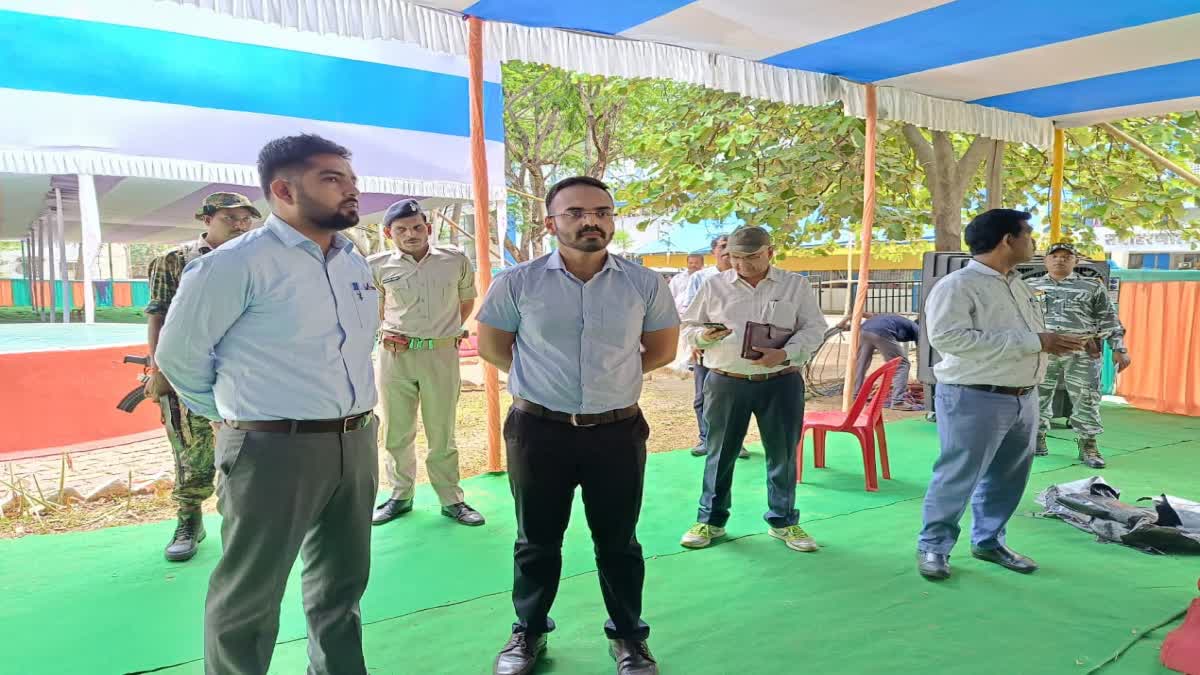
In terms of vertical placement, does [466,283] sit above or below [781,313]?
above

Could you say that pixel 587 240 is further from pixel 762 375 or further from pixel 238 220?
pixel 238 220

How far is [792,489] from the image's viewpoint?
395cm

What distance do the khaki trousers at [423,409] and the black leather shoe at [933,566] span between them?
248cm

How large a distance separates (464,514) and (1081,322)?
489 cm

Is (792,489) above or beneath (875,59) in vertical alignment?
beneath

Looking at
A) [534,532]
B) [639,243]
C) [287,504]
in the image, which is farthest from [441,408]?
[639,243]

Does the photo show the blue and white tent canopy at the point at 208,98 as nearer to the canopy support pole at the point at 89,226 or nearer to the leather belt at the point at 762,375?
the canopy support pole at the point at 89,226

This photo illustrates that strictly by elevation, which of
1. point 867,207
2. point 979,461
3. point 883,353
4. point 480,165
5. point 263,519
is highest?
point 480,165

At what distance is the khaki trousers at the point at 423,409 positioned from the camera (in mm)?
4309

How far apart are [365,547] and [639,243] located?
2398cm

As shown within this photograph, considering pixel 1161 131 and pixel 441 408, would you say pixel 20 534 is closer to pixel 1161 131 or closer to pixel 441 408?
pixel 441 408

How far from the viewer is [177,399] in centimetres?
370

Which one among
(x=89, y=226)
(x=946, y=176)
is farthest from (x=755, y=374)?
(x=89, y=226)

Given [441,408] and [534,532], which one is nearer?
[534,532]
